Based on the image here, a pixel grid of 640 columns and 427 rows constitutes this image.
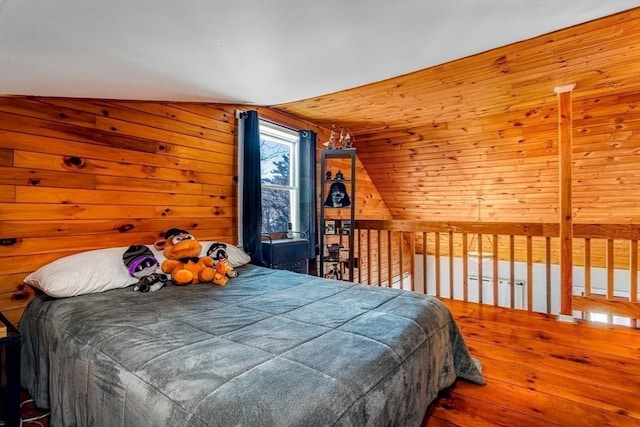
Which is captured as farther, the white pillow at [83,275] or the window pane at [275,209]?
the window pane at [275,209]

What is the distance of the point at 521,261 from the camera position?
5453 mm

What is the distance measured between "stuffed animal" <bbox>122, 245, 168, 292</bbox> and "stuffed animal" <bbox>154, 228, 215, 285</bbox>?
0.07m

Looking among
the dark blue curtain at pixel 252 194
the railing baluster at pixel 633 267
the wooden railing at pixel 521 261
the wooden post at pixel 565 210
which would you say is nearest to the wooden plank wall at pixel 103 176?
the dark blue curtain at pixel 252 194

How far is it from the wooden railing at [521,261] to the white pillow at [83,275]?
8.40ft

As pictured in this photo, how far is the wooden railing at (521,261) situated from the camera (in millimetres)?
2793

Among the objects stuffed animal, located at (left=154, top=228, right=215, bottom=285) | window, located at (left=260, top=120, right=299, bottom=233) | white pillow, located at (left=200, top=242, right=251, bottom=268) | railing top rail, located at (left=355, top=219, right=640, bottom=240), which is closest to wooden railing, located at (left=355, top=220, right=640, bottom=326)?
railing top rail, located at (left=355, top=219, right=640, bottom=240)

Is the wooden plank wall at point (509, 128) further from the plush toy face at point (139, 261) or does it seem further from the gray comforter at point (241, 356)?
the plush toy face at point (139, 261)

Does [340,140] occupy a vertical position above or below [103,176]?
above

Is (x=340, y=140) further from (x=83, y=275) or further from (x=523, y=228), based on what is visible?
(x=83, y=275)

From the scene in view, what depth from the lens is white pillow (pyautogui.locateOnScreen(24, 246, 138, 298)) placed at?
1759 mm

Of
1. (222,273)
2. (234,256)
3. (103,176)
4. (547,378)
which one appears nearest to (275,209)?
(234,256)

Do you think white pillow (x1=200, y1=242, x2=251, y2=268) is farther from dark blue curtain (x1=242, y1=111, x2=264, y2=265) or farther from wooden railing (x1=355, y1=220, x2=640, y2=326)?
wooden railing (x1=355, y1=220, x2=640, y2=326)

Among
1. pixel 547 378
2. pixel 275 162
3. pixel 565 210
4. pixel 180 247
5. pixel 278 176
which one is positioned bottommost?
pixel 547 378

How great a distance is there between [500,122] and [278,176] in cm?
255
